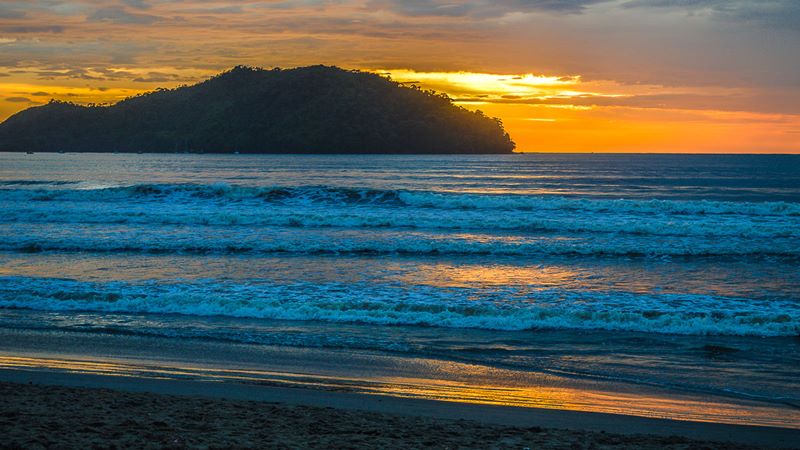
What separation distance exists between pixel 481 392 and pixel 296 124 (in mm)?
176909

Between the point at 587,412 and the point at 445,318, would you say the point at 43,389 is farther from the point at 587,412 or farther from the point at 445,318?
the point at 445,318

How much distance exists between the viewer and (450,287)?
15.9 m

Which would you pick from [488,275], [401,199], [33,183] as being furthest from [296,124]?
[488,275]

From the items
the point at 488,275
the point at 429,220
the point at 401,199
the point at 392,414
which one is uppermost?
the point at 401,199

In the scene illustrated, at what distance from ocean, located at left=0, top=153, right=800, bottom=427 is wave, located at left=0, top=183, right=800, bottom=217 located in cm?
36

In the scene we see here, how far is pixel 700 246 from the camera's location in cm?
2339

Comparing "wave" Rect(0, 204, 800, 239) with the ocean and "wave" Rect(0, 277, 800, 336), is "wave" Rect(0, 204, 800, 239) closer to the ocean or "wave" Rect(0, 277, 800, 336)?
the ocean

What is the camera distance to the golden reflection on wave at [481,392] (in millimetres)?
7867

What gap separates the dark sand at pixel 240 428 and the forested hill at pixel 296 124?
6584 inches

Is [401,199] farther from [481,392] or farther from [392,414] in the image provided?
[392,414]

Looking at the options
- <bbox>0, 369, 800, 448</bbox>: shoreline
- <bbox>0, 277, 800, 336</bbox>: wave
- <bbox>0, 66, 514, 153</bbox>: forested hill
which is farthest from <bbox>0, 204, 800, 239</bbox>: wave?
<bbox>0, 66, 514, 153</bbox>: forested hill

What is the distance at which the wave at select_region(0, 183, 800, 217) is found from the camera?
110 feet

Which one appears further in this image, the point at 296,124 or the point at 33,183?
the point at 296,124

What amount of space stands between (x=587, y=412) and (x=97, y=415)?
15.9 ft
